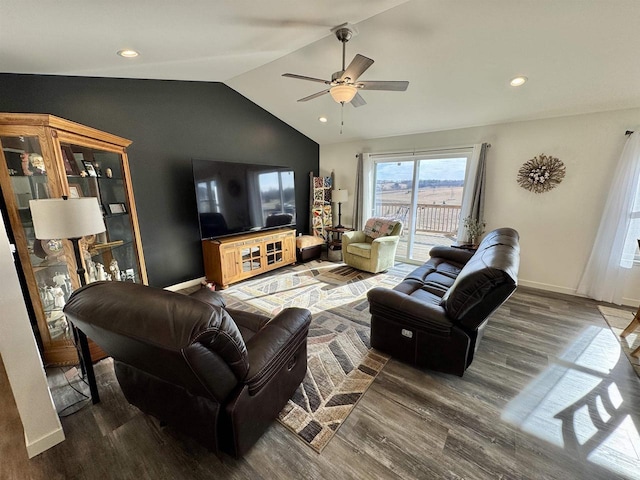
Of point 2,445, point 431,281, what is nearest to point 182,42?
point 2,445

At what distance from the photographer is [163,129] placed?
10.6 feet

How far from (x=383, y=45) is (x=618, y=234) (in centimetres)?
362

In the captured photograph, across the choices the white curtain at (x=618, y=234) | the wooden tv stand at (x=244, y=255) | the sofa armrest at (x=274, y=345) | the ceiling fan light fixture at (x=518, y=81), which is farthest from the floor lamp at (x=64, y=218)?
the white curtain at (x=618, y=234)

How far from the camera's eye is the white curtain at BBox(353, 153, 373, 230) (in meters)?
4.97

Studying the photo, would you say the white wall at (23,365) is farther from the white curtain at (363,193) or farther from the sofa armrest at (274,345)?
the white curtain at (363,193)

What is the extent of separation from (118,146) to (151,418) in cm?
242

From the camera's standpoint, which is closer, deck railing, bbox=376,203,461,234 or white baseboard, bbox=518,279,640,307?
white baseboard, bbox=518,279,640,307

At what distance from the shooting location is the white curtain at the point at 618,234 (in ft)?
9.53

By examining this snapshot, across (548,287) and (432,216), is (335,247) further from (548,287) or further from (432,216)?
(548,287)

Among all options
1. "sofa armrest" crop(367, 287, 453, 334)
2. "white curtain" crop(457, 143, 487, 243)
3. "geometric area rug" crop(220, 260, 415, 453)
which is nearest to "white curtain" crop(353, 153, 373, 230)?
"geometric area rug" crop(220, 260, 415, 453)

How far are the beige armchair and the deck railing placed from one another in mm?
570

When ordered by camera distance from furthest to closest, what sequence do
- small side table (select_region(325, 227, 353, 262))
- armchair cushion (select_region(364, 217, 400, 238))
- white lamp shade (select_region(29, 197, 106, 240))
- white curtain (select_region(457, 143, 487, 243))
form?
small side table (select_region(325, 227, 353, 262)), armchair cushion (select_region(364, 217, 400, 238)), white curtain (select_region(457, 143, 487, 243)), white lamp shade (select_region(29, 197, 106, 240))

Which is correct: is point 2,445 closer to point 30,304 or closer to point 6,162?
point 30,304

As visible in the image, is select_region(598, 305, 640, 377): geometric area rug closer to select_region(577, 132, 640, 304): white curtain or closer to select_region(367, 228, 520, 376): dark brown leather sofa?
select_region(577, 132, 640, 304): white curtain
